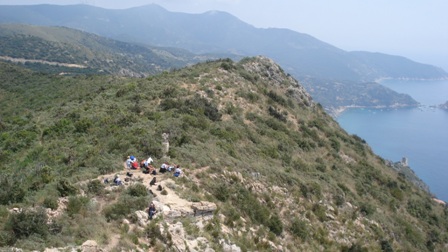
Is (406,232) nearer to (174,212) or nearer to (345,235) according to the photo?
(345,235)

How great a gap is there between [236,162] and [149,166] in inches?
253

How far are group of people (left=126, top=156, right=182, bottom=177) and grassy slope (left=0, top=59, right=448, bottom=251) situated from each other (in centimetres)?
73

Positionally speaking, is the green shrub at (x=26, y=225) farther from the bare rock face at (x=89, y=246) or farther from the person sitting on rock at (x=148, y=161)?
the person sitting on rock at (x=148, y=161)

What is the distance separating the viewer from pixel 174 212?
13711 mm

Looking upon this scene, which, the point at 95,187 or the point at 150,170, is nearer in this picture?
the point at 95,187

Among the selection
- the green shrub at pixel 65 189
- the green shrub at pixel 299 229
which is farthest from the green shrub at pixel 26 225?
the green shrub at pixel 299 229

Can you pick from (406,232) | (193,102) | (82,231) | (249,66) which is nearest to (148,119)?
(193,102)

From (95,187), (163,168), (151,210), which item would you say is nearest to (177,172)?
(163,168)

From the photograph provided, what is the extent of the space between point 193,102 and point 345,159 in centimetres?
2035

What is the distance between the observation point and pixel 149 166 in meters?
17.6

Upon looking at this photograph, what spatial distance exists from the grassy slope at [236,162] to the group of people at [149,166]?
2.40ft

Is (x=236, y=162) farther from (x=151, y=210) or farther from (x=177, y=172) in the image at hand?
(x=151, y=210)

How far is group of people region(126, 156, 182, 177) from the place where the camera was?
1706cm

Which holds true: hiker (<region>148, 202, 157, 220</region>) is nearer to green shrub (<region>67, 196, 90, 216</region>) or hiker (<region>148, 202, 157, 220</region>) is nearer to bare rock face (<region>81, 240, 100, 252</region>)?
green shrub (<region>67, 196, 90, 216</region>)
